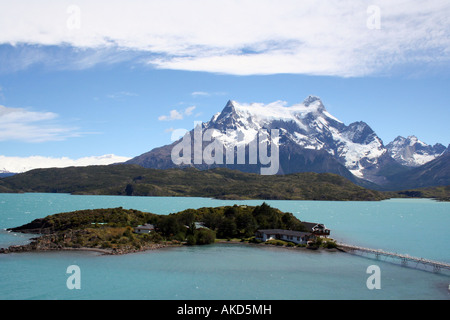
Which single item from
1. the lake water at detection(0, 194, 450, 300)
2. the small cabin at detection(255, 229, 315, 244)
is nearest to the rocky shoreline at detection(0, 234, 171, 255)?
the lake water at detection(0, 194, 450, 300)

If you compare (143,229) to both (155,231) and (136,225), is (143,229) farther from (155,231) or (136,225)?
(136,225)

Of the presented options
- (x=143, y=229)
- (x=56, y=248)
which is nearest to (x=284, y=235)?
(x=143, y=229)

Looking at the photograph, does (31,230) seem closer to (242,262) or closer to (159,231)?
(159,231)

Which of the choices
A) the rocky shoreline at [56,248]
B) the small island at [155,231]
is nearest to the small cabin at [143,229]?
the small island at [155,231]

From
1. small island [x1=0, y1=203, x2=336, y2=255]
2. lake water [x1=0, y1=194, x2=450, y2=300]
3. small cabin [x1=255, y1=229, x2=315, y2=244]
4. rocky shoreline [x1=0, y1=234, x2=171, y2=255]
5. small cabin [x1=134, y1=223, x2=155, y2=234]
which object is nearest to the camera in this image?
lake water [x1=0, y1=194, x2=450, y2=300]

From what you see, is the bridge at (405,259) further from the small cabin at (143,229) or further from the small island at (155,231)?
the small cabin at (143,229)

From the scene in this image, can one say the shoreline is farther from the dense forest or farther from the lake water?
the lake water
